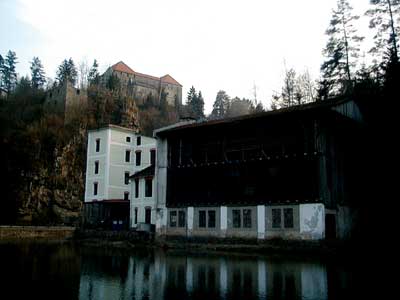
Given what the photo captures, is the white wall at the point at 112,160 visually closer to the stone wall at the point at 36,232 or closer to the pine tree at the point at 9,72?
the stone wall at the point at 36,232

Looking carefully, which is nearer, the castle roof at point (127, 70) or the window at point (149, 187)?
the window at point (149, 187)

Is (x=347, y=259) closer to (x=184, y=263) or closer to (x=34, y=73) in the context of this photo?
(x=184, y=263)

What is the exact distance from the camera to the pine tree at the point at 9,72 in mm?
106113

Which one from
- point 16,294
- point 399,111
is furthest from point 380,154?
point 16,294

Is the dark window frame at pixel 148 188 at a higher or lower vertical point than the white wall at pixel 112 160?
lower

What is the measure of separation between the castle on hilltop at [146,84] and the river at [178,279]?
8729cm

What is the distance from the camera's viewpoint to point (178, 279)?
1694 cm

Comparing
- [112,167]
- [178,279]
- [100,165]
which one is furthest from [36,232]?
[178,279]

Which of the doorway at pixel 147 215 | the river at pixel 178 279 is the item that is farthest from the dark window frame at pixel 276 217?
the doorway at pixel 147 215

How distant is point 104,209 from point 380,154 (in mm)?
34042

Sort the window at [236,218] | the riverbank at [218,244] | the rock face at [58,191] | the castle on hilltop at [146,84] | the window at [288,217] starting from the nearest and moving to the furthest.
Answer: the riverbank at [218,244]
the window at [288,217]
the window at [236,218]
the rock face at [58,191]
the castle on hilltop at [146,84]

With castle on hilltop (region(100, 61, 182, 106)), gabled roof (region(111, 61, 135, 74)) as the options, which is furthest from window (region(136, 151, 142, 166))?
gabled roof (region(111, 61, 135, 74))

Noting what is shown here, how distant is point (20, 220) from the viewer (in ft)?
194

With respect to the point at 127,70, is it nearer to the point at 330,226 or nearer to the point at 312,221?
the point at 330,226
